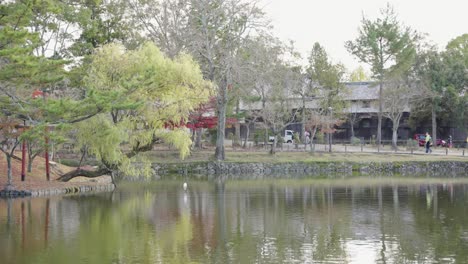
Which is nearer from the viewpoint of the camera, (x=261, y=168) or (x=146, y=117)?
(x=146, y=117)

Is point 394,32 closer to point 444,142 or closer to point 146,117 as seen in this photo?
point 444,142

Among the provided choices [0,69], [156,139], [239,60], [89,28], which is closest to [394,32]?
[239,60]

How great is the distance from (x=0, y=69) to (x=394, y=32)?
4005 centimetres

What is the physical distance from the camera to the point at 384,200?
27812 millimetres

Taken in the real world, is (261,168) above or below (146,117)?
below

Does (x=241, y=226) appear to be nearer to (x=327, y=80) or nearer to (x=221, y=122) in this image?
(x=221, y=122)

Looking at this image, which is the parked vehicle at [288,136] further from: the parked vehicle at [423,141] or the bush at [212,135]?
the parked vehicle at [423,141]

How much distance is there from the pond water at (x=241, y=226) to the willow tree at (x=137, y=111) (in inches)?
80.2

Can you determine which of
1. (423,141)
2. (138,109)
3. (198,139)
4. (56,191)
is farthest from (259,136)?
(56,191)

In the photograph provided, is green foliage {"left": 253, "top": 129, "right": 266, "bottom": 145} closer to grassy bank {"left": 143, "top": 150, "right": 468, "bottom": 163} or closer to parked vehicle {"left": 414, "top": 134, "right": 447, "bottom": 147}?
grassy bank {"left": 143, "top": 150, "right": 468, "bottom": 163}

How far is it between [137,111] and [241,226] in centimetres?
1257

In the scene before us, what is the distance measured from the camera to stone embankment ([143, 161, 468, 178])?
46.8m

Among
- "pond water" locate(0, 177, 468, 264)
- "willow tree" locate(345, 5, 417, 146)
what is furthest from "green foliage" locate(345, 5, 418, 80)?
"pond water" locate(0, 177, 468, 264)

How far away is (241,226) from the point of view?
20.6m
